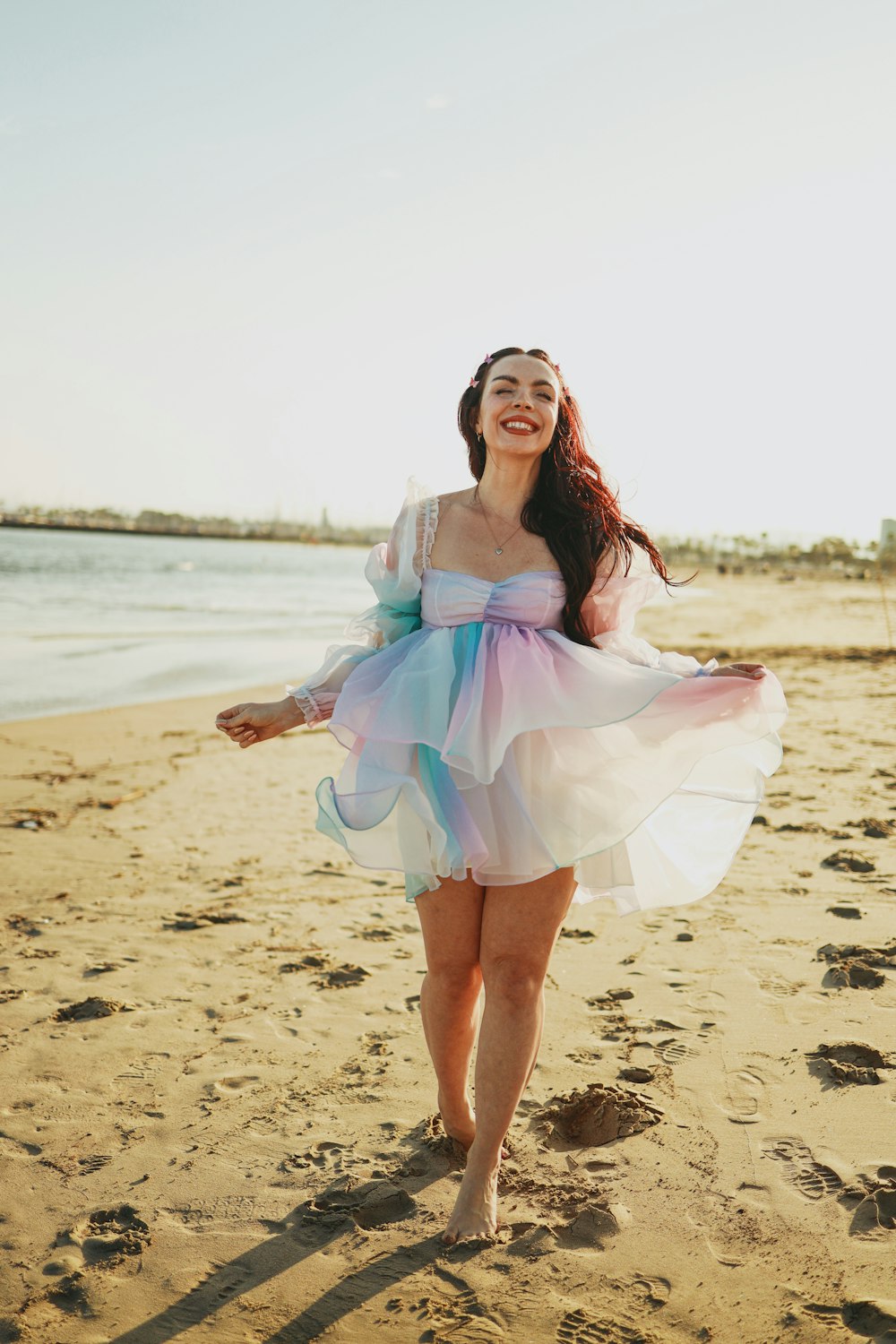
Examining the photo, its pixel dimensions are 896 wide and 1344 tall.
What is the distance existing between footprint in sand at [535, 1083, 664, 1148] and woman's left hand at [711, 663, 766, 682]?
53.4 inches

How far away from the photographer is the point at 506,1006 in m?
2.58

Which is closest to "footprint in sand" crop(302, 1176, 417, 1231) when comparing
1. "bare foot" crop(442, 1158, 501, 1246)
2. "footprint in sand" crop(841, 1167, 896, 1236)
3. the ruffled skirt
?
"bare foot" crop(442, 1158, 501, 1246)

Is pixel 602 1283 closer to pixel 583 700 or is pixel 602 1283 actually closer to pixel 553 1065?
pixel 553 1065

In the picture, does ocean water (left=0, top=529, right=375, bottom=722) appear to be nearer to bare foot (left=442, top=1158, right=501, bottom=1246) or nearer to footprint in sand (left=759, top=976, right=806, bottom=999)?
footprint in sand (left=759, top=976, right=806, bottom=999)

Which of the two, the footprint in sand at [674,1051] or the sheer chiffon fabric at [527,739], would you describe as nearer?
the sheer chiffon fabric at [527,739]

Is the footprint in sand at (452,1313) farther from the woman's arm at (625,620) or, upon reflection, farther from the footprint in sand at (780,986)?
the footprint in sand at (780,986)

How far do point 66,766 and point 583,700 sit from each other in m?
6.54

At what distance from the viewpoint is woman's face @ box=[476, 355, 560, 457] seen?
2820 mm

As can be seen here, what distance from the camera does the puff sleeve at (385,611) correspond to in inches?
112

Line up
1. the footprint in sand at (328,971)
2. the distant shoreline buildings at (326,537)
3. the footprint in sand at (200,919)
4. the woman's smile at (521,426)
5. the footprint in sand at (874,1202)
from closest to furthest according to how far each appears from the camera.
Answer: the footprint in sand at (874,1202)
the woman's smile at (521,426)
the footprint in sand at (328,971)
the footprint in sand at (200,919)
the distant shoreline buildings at (326,537)

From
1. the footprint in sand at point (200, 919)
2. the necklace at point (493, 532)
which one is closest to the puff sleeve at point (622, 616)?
the necklace at point (493, 532)

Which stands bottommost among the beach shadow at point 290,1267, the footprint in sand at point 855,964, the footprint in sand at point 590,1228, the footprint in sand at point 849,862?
the beach shadow at point 290,1267

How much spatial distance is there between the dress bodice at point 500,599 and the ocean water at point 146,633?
8815 mm

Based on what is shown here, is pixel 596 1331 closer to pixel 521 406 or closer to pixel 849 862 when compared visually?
pixel 521 406
